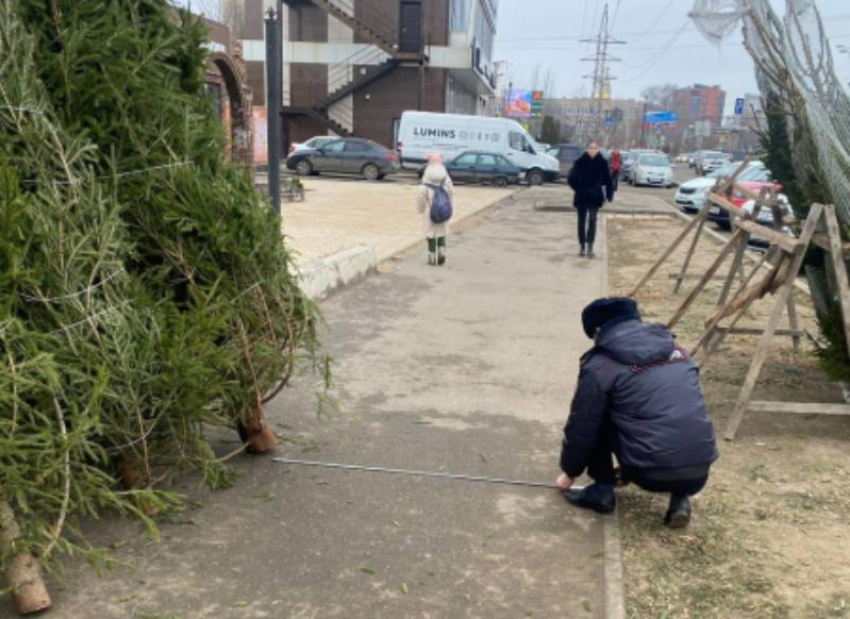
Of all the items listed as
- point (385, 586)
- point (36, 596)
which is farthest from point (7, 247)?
point (385, 586)

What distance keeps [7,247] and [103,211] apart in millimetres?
575

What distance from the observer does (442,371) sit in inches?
246

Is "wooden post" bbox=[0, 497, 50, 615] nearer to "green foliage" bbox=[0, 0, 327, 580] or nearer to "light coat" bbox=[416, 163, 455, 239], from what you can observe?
"green foliage" bbox=[0, 0, 327, 580]

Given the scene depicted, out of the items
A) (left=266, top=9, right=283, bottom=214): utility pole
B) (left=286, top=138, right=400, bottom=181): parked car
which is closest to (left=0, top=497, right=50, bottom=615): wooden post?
(left=266, top=9, right=283, bottom=214): utility pole

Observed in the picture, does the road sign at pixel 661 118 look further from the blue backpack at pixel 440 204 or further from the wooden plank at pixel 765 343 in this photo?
the wooden plank at pixel 765 343

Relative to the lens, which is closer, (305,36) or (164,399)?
(164,399)

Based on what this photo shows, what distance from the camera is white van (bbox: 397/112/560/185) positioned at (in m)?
32.8

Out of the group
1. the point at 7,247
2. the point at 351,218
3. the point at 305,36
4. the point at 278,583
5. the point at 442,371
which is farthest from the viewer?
the point at 305,36

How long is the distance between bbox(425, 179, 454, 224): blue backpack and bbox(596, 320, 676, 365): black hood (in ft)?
22.2

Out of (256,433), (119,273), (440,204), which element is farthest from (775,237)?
(440,204)

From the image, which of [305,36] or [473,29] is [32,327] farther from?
[473,29]

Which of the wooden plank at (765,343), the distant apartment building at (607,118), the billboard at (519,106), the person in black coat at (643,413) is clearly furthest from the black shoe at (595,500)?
the billboard at (519,106)

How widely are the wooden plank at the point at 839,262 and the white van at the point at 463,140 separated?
28154 mm

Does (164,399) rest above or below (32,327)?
below
